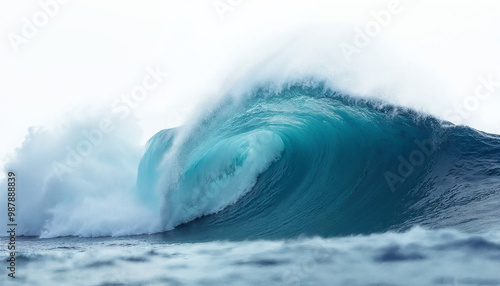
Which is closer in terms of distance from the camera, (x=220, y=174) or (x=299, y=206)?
(x=299, y=206)

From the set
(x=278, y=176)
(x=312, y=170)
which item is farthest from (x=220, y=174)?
(x=312, y=170)

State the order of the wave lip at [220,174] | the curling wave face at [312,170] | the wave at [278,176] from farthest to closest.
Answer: the wave lip at [220,174], the wave at [278,176], the curling wave face at [312,170]

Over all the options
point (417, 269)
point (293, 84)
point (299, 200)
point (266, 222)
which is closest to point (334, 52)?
point (293, 84)

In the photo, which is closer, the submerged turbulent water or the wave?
the submerged turbulent water

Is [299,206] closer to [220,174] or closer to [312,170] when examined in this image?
[312,170]

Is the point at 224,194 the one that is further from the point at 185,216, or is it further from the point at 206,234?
the point at 206,234
